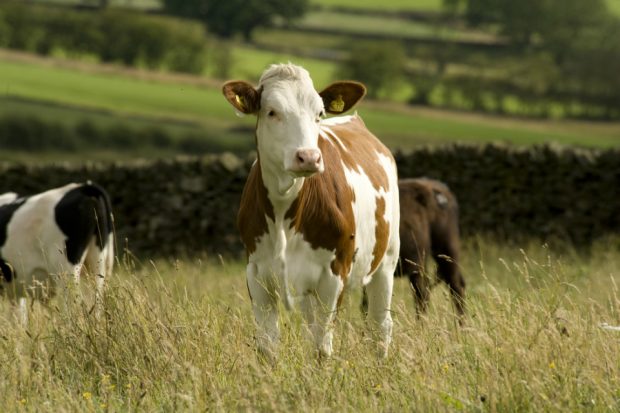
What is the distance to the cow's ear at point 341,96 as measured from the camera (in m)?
6.35

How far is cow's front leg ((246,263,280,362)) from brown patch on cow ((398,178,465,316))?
398 cm

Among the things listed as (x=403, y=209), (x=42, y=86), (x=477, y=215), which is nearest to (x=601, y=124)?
(x=42, y=86)

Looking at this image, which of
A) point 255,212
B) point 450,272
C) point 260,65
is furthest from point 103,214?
point 260,65

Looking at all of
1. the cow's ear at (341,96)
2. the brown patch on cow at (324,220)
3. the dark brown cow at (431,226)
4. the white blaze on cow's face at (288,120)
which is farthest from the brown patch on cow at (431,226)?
the white blaze on cow's face at (288,120)

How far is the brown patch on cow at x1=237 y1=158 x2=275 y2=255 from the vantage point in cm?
613

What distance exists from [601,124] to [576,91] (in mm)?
6031

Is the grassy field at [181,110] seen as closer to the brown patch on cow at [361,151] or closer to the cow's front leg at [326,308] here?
the brown patch on cow at [361,151]

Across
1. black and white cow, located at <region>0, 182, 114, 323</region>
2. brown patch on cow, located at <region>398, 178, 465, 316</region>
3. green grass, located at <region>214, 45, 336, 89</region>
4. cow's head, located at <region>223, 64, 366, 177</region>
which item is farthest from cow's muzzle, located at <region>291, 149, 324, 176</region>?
green grass, located at <region>214, 45, 336, 89</region>

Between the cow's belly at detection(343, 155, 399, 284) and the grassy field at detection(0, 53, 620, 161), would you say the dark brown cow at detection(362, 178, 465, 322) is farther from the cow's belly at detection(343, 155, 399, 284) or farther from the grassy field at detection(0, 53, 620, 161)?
the grassy field at detection(0, 53, 620, 161)

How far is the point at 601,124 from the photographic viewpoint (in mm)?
61438

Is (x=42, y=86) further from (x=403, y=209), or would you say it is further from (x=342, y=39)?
(x=403, y=209)

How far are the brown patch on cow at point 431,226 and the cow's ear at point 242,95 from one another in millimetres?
4187

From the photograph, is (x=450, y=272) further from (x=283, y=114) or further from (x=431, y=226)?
(x=283, y=114)

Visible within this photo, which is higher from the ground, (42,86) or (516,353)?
(516,353)
